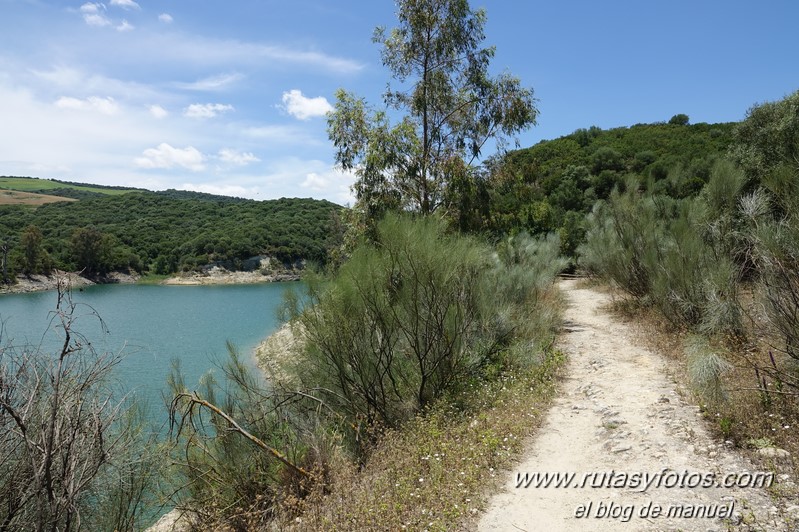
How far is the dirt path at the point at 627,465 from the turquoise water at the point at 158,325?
4.23m

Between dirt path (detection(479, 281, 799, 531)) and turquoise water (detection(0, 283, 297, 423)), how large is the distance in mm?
4231

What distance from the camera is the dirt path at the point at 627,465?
11.6ft

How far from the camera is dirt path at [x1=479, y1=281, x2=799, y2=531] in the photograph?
11.6ft

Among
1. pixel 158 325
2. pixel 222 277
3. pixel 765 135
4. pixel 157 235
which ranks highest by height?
pixel 765 135

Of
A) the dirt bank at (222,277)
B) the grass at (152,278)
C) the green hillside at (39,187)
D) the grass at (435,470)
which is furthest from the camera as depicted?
the green hillside at (39,187)

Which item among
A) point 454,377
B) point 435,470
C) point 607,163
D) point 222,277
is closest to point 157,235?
point 222,277

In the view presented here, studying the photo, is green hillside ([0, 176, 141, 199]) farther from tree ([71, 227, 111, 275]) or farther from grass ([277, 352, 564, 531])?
grass ([277, 352, 564, 531])

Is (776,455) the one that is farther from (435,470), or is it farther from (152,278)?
(152,278)

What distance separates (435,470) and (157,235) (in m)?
66.2

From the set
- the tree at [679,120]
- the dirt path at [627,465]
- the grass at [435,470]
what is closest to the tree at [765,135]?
the dirt path at [627,465]

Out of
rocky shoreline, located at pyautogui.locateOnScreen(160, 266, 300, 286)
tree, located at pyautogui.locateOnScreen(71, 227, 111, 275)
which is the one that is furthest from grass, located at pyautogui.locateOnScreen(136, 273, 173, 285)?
tree, located at pyautogui.locateOnScreen(71, 227, 111, 275)

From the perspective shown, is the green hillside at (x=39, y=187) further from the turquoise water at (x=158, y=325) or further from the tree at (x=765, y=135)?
the tree at (x=765, y=135)

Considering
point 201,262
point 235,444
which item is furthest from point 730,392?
point 201,262

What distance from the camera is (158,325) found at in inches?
1012
